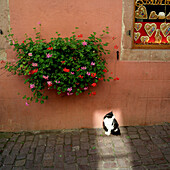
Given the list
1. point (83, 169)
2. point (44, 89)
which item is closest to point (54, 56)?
point (44, 89)

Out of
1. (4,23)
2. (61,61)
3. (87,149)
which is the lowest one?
(87,149)

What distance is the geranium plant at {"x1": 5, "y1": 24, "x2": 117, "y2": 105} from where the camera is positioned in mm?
2797

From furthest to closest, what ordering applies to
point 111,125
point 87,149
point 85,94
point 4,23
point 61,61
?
point 85,94 < point 111,125 < point 4,23 < point 87,149 < point 61,61

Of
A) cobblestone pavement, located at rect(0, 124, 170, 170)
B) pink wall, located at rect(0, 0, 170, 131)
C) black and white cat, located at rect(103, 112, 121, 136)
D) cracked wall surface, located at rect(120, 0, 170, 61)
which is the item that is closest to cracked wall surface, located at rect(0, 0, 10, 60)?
pink wall, located at rect(0, 0, 170, 131)

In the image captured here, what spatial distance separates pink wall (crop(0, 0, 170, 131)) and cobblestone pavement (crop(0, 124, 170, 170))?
0.23 meters

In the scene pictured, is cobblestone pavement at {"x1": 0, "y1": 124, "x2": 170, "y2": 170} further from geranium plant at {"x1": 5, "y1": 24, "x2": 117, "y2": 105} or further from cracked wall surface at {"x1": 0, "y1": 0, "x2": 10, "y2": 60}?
cracked wall surface at {"x1": 0, "y1": 0, "x2": 10, "y2": 60}

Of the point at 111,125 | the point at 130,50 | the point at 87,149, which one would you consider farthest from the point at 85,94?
the point at 130,50

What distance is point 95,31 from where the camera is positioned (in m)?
3.17

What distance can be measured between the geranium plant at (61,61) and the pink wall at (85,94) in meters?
0.26

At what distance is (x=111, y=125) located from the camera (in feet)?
10.7

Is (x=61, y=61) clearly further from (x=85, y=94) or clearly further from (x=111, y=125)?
(x=111, y=125)

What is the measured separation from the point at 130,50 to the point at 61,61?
139 cm

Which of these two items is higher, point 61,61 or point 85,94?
point 61,61

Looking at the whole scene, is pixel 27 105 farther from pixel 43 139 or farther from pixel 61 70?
pixel 61 70
